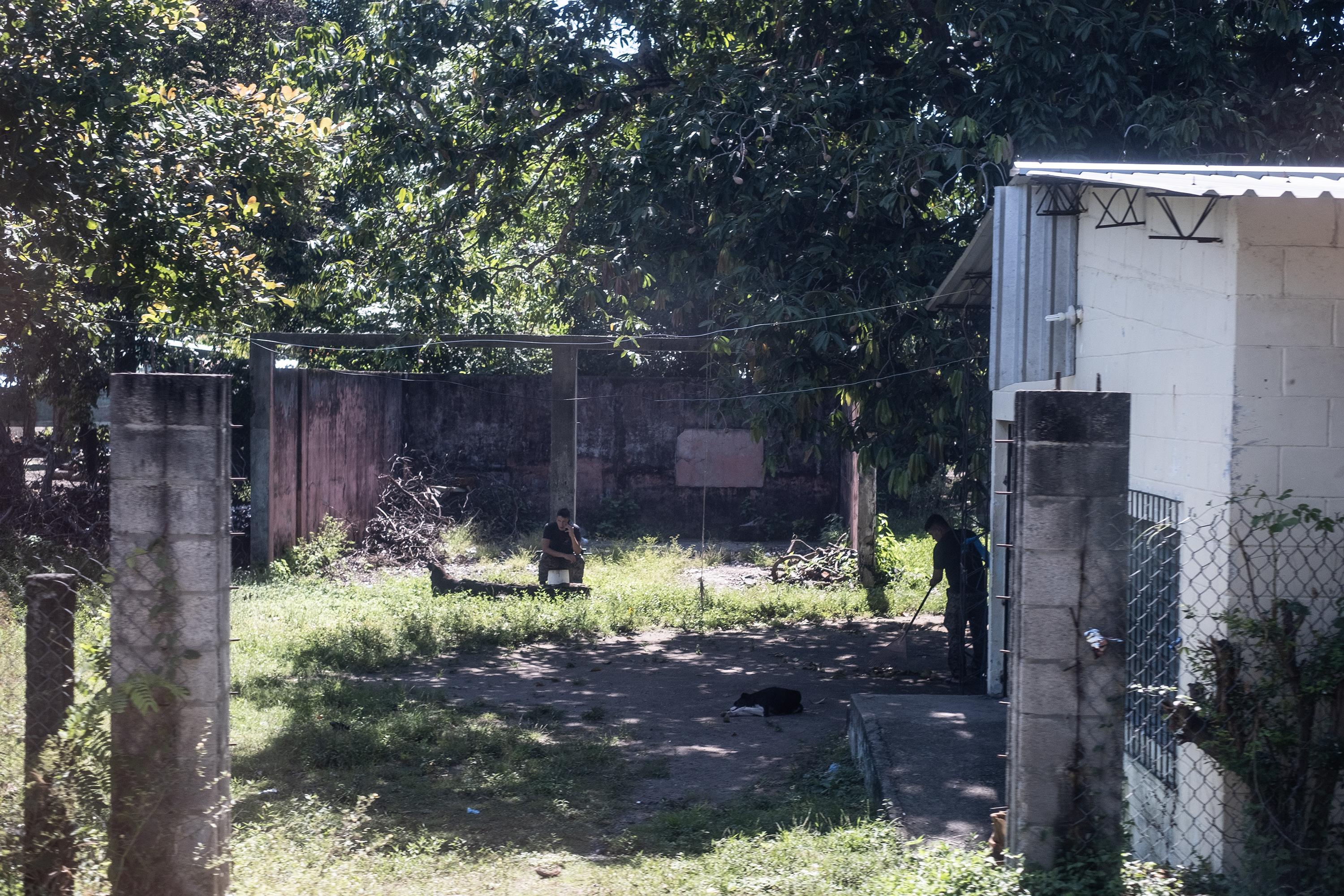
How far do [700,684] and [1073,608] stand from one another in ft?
21.1

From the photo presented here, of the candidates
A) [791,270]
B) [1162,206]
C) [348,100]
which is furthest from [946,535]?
[348,100]

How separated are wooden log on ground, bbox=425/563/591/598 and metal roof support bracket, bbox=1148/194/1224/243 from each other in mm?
9092

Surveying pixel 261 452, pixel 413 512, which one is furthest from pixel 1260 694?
pixel 413 512

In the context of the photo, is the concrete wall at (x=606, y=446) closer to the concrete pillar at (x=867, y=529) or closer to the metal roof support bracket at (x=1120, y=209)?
the concrete pillar at (x=867, y=529)

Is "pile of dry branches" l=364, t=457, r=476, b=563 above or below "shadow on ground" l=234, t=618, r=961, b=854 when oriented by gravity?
above

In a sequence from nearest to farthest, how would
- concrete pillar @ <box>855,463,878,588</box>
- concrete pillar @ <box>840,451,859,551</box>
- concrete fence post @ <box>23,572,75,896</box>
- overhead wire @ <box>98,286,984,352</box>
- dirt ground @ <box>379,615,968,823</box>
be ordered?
1. concrete fence post @ <box>23,572,75,896</box>
2. dirt ground @ <box>379,615,968,823</box>
3. overhead wire @ <box>98,286,984,352</box>
4. concrete pillar @ <box>855,463,878,588</box>
5. concrete pillar @ <box>840,451,859,551</box>

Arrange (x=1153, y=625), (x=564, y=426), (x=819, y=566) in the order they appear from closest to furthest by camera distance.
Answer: (x=1153, y=625), (x=564, y=426), (x=819, y=566)

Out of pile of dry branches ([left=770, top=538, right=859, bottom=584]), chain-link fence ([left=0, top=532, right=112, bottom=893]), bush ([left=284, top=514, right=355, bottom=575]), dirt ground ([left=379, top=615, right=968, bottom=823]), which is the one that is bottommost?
dirt ground ([left=379, top=615, right=968, bottom=823])

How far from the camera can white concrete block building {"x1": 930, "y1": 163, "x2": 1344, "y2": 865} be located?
13.8ft

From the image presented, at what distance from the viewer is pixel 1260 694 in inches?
163

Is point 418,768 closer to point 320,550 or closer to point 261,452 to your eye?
point 261,452

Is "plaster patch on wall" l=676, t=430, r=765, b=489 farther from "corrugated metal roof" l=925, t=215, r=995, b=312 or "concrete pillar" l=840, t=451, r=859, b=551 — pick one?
"corrugated metal roof" l=925, t=215, r=995, b=312

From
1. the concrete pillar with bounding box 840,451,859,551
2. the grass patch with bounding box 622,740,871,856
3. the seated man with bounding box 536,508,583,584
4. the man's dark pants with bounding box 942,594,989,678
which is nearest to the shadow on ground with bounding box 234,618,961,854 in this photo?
the grass patch with bounding box 622,740,871,856

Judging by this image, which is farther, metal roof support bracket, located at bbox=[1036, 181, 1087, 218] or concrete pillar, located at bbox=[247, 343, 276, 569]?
concrete pillar, located at bbox=[247, 343, 276, 569]
